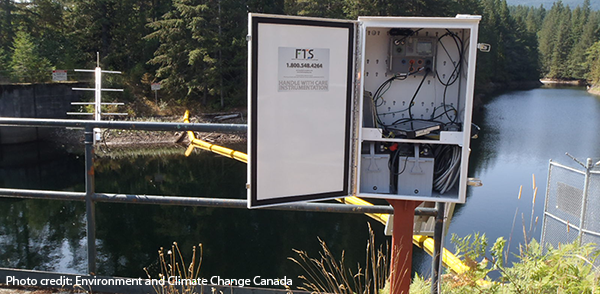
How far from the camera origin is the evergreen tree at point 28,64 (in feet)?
77.0

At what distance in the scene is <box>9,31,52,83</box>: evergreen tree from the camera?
2348 centimetres

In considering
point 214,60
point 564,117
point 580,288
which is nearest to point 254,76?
point 580,288

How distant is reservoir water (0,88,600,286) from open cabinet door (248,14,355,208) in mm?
4472

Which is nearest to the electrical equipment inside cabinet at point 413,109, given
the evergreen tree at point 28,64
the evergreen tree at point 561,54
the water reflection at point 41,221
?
the water reflection at point 41,221

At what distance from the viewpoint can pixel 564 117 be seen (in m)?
31.4

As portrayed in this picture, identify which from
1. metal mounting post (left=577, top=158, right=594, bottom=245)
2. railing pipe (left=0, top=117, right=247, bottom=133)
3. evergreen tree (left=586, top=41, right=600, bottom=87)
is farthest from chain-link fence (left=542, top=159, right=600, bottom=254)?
evergreen tree (left=586, top=41, right=600, bottom=87)

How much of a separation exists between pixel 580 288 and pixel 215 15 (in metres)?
25.7

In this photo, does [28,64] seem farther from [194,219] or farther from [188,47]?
[194,219]

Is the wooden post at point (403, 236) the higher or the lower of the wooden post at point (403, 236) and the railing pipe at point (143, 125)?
the lower

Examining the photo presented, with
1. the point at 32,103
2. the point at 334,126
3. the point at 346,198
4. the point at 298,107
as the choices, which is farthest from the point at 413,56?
the point at 32,103

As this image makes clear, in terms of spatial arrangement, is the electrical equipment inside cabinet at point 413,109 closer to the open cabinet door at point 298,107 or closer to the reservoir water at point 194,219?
the open cabinet door at point 298,107

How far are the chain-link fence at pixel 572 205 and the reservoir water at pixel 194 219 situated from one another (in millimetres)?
428

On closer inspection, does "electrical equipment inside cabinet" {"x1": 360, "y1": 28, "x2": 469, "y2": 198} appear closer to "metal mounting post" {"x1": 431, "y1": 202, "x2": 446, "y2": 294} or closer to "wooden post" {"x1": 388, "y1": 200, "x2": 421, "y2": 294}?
"wooden post" {"x1": 388, "y1": 200, "x2": 421, "y2": 294}

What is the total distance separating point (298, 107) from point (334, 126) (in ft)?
0.66
